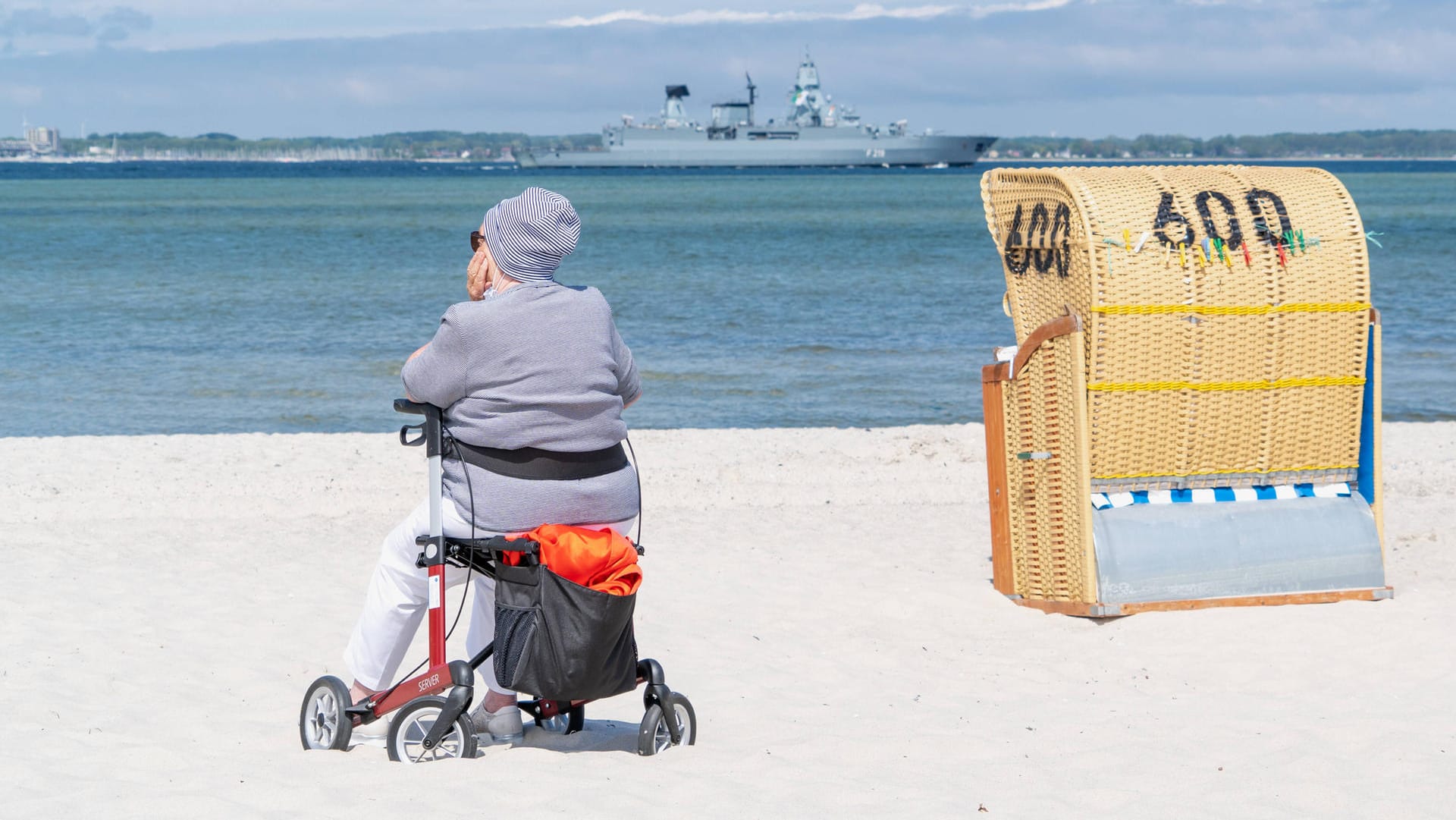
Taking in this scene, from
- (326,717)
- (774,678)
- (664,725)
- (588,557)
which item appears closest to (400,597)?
(326,717)

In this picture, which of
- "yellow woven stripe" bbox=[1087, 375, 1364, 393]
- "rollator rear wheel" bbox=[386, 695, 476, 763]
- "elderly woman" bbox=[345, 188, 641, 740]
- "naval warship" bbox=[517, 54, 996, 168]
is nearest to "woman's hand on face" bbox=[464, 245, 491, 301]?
"elderly woman" bbox=[345, 188, 641, 740]

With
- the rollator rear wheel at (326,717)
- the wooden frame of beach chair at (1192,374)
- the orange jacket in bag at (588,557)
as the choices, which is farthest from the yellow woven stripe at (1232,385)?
the rollator rear wheel at (326,717)

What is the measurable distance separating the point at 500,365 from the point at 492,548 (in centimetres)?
43

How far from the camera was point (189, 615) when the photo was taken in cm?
547

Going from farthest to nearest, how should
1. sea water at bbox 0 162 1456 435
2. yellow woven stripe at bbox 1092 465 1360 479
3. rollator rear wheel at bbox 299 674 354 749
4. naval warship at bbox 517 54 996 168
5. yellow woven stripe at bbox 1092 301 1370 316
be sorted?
1. naval warship at bbox 517 54 996 168
2. sea water at bbox 0 162 1456 435
3. yellow woven stripe at bbox 1092 465 1360 479
4. yellow woven stripe at bbox 1092 301 1370 316
5. rollator rear wheel at bbox 299 674 354 749

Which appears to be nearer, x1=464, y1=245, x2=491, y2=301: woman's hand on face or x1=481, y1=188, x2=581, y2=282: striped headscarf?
x1=481, y1=188, x2=581, y2=282: striped headscarf

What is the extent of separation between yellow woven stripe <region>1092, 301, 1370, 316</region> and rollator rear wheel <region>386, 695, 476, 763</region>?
261 centimetres

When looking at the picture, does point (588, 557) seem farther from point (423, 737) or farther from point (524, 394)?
point (423, 737)

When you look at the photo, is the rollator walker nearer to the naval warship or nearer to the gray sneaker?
the gray sneaker

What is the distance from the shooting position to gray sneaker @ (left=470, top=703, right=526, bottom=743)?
3881 millimetres

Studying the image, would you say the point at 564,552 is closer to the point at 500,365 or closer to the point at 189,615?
the point at 500,365

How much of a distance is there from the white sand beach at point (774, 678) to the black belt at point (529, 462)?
0.72 m

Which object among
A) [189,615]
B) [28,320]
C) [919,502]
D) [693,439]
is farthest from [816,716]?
[28,320]

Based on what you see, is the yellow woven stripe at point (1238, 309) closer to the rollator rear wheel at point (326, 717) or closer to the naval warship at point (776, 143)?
the rollator rear wheel at point (326, 717)
